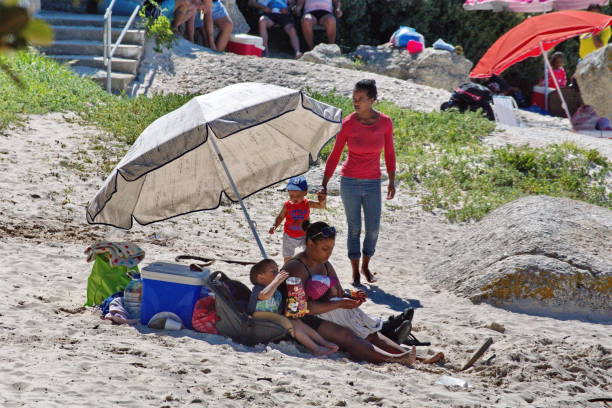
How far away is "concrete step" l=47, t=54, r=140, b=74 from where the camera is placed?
45.2 ft

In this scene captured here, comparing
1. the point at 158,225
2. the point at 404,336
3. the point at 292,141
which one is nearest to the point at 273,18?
the point at 158,225

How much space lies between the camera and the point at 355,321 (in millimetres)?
5066

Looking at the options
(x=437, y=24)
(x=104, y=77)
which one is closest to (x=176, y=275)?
(x=104, y=77)

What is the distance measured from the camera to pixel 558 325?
600 centimetres

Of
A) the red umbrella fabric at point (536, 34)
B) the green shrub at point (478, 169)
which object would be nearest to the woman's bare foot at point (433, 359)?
the green shrub at point (478, 169)

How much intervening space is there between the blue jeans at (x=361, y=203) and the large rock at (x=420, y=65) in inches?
442

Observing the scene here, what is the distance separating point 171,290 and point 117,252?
0.63 metres

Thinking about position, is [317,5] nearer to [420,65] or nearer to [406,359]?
[420,65]

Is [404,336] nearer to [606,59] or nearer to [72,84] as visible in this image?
[72,84]

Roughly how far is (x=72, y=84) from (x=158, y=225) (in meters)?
4.97

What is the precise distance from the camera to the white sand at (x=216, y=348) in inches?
155

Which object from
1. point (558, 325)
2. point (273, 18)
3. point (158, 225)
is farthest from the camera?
point (273, 18)

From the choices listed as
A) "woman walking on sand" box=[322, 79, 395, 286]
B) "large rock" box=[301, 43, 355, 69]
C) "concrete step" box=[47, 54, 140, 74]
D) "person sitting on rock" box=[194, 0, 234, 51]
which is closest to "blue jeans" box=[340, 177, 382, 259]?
"woman walking on sand" box=[322, 79, 395, 286]

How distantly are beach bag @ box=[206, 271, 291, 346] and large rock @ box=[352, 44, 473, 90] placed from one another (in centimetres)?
1314
